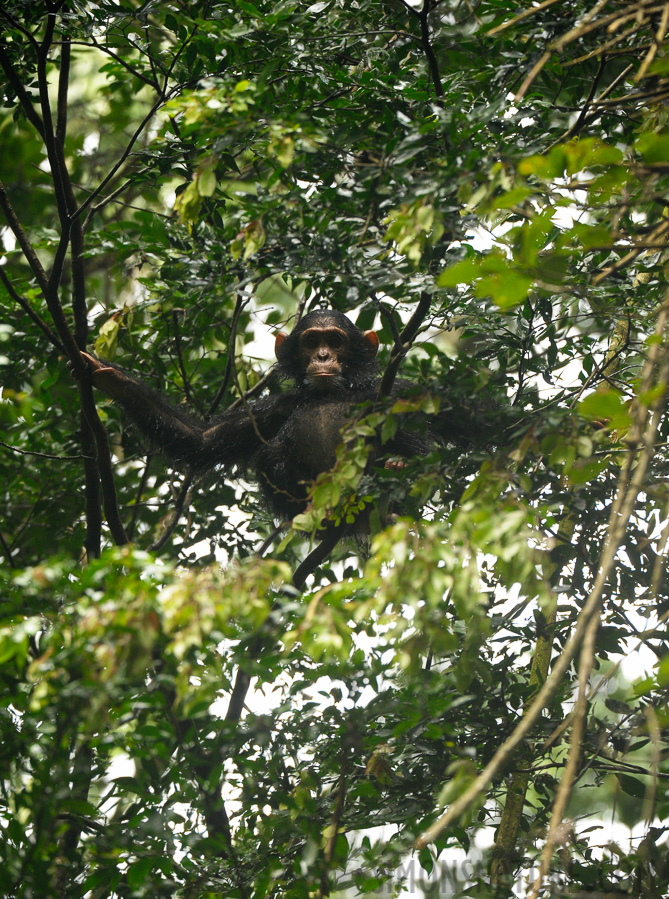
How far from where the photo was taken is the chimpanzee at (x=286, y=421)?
197 inches

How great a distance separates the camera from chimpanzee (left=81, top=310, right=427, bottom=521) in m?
5.01

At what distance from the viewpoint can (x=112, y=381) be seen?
4812 millimetres

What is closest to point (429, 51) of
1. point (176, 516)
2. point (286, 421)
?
point (286, 421)

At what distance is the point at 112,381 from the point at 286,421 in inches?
43.7

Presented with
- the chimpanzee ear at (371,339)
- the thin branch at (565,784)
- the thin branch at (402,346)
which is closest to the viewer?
the thin branch at (565,784)

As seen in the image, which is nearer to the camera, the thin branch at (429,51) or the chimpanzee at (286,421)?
the thin branch at (429,51)

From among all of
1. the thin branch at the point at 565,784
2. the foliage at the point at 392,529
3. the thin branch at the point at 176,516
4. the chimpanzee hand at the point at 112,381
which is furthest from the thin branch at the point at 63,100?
the thin branch at the point at 565,784

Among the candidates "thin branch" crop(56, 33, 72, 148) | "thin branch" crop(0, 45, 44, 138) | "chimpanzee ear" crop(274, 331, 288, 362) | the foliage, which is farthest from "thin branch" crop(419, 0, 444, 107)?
"chimpanzee ear" crop(274, 331, 288, 362)

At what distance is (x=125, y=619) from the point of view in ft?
7.09

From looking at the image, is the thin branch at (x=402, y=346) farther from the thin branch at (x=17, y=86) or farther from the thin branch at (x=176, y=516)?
the thin branch at (x=17, y=86)

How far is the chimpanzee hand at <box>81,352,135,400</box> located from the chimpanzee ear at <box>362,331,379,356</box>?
1577 millimetres

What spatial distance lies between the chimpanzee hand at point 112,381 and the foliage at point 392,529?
32 cm

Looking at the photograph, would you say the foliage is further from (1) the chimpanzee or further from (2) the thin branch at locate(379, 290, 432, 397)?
(1) the chimpanzee

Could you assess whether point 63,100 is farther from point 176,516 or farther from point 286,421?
point 176,516
